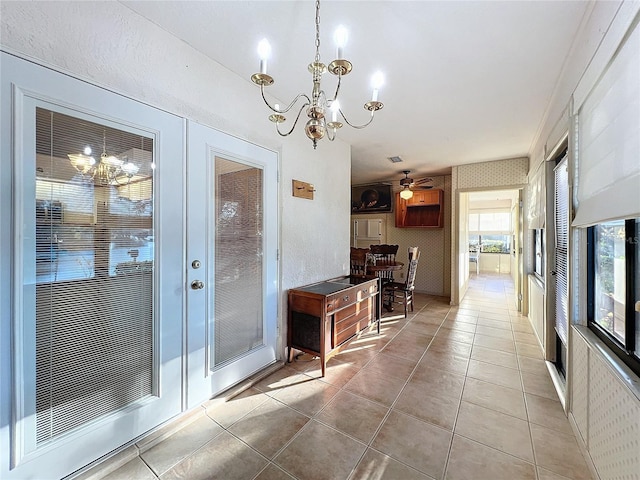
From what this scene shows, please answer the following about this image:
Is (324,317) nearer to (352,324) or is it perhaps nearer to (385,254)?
(352,324)

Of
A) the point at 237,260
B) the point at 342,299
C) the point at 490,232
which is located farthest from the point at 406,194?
the point at 490,232

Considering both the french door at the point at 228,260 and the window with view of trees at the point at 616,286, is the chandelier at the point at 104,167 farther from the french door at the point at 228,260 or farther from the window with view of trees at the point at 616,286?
the window with view of trees at the point at 616,286

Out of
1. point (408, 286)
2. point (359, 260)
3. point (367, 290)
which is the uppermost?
point (359, 260)

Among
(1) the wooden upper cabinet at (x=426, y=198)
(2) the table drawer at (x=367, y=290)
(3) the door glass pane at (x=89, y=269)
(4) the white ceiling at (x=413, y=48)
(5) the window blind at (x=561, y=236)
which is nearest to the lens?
(3) the door glass pane at (x=89, y=269)

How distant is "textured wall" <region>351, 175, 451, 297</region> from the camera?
5598 millimetres

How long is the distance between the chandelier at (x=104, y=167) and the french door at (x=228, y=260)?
1.20ft

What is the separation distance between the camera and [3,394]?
118 cm

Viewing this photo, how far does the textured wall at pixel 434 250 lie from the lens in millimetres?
5598

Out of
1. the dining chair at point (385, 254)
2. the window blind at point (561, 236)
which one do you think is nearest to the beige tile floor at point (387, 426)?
the window blind at point (561, 236)

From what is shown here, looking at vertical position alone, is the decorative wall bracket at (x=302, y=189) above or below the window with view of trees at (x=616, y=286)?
above

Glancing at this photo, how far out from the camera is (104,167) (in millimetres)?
1490

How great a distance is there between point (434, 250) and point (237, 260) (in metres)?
4.87

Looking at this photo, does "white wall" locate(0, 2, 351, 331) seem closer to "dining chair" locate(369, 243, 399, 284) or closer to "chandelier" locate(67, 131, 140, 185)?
"chandelier" locate(67, 131, 140, 185)

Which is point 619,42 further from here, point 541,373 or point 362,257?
point 362,257
